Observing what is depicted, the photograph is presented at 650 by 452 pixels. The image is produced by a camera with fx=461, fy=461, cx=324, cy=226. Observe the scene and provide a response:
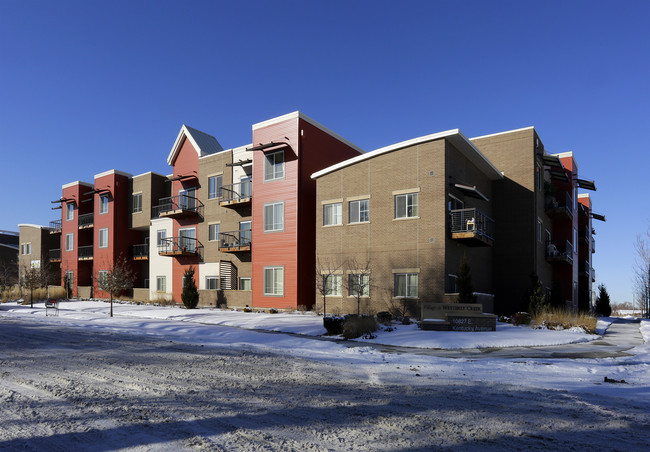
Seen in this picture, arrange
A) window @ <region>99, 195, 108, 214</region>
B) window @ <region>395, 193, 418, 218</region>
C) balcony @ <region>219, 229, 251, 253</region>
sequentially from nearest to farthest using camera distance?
window @ <region>395, 193, 418, 218</region>
balcony @ <region>219, 229, 251, 253</region>
window @ <region>99, 195, 108, 214</region>

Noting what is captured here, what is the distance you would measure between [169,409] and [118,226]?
1643 inches

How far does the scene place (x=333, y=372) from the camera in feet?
34.8

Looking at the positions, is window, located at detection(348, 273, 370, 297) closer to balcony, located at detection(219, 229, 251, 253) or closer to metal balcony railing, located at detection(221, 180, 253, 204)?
balcony, located at detection(219, 229, 251, 253)

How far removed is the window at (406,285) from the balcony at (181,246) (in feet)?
61.5

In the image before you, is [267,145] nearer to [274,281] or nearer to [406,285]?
[274,281]

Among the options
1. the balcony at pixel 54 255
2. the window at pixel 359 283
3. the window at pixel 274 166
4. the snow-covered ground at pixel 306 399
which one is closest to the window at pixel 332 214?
the window at pixel 359 283

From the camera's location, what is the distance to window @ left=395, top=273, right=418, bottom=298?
2478 cm

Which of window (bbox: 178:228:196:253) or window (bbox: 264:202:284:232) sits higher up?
window (bbox: 264:202:284:232)

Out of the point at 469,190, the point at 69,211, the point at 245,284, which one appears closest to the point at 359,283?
the point at 469,190

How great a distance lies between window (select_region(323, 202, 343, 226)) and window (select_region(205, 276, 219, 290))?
1214 cm

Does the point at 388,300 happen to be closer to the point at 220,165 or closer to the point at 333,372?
the point at 333,372

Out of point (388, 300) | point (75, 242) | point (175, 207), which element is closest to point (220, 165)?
point (175, 207)

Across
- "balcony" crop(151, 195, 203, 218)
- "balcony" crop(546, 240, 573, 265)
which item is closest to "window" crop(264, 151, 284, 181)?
"balcony" crop(151, 195, 203, 218)

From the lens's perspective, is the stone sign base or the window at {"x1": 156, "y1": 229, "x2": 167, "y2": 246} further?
the window at {"x1": 156, "y1": 229, "x2": 167, "y2": 246}
